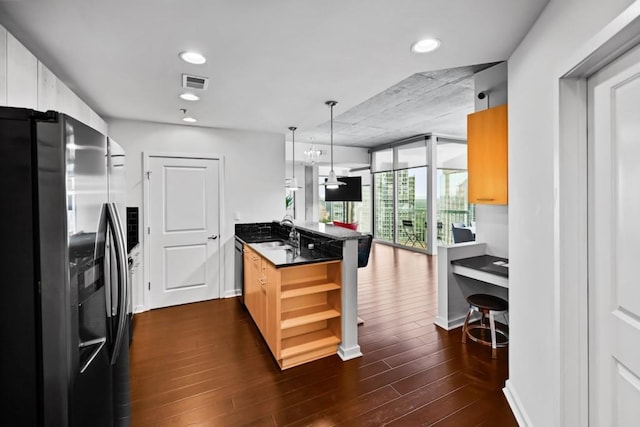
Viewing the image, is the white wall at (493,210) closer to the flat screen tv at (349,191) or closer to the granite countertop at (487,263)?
the granite countertop at (487,263)

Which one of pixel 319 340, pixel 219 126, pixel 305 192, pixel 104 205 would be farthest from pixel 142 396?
pixel 305 192

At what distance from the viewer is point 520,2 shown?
1.58 metres

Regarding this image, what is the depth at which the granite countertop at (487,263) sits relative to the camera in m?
2.72

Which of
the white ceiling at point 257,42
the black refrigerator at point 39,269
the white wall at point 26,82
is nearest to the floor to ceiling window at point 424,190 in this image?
the white ceiling at point 257,42

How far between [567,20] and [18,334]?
2.56 m

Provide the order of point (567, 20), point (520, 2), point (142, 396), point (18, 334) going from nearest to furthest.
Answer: point (18, 334), point (567, 20), point (520, 2), point (142, 396)

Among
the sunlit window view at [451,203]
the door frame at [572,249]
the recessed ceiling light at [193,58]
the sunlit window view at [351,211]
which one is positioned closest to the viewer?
the door frame at [572,249]

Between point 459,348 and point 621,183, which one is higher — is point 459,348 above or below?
below

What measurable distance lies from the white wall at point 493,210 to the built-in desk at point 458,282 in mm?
100

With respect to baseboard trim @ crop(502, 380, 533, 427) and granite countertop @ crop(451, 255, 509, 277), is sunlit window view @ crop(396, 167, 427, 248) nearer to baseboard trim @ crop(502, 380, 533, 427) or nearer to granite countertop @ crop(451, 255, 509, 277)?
granite countertop @ crop(451, 255, 509, 277)

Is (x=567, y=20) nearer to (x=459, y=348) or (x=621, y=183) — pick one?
(x=621, y=183)

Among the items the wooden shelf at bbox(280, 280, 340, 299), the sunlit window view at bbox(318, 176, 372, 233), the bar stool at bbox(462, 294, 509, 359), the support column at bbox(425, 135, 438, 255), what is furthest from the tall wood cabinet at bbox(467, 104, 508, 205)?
the sunlit window view at bbox(318, 176, 372, 233)

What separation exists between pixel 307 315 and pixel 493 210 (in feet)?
7.29

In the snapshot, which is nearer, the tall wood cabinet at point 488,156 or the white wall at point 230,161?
the tall wood cabinet at point 488,156
